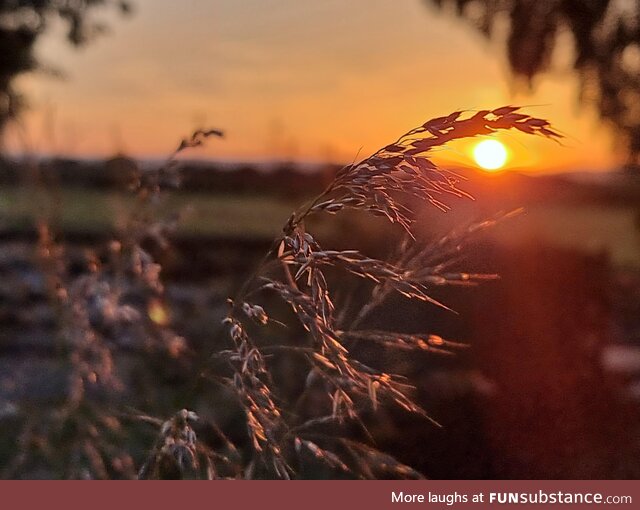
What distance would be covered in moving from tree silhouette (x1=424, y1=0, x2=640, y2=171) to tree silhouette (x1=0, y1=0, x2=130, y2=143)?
1.10m

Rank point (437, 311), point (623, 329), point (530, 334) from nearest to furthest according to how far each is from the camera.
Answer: point (437, 311) → point (530, 334) → point (623, 329)

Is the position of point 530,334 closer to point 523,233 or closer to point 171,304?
point 523,233

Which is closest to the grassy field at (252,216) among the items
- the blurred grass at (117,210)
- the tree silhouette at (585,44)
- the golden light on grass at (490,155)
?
the blurred grass at (117,210)

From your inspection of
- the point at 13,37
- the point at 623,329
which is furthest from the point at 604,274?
the point at 13,37

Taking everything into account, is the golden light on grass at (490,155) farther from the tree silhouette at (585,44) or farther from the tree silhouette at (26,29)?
the tree silhouette at (26,29)

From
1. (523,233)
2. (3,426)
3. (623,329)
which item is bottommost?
(3,426)

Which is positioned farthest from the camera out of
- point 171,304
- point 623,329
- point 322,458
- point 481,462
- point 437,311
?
point 171,304

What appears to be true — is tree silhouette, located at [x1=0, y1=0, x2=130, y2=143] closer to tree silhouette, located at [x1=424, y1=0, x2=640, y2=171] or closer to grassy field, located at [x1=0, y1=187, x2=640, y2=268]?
grassy field, located at [x1=0, y1=187, x2=640, y2=268]

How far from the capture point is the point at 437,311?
1.48 metres

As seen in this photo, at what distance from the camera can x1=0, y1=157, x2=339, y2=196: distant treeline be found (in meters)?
2.08

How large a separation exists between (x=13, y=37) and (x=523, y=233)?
5.85 feet

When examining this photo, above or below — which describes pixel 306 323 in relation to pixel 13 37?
below

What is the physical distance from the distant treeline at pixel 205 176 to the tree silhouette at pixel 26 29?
1.47 ft

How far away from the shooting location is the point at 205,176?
86.4 inches
